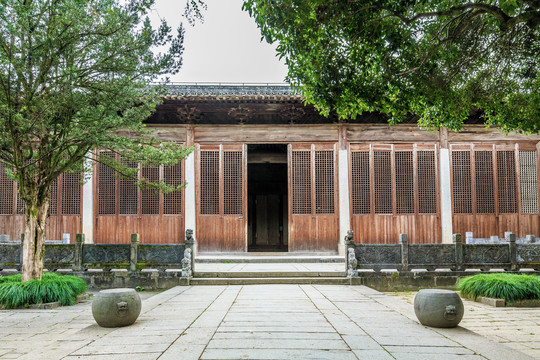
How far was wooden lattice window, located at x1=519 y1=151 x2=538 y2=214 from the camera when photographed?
38.9ft

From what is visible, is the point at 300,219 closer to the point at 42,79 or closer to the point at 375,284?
the point at 375,284

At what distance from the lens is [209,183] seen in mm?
11898

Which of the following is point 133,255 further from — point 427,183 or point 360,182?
point 427,183

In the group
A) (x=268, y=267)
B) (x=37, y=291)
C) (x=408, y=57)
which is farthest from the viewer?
(x=268, y=267)

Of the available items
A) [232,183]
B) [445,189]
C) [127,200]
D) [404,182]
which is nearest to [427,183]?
[445,189]

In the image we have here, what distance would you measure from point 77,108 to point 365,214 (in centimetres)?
807

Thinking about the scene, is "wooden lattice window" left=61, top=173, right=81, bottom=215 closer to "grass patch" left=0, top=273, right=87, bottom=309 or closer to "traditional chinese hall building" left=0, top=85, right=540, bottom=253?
"traditional chinese hall building" left=0, top=85, right=540, bottom=253

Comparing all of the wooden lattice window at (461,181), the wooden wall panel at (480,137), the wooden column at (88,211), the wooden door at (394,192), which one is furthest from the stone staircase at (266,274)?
the wooden wall panel at (480,137)

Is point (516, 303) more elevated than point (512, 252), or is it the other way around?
point (512, 252)

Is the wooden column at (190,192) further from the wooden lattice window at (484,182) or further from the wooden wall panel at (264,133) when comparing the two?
the wooden lattice window at (484,182)

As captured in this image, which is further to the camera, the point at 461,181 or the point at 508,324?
the point at 461,181

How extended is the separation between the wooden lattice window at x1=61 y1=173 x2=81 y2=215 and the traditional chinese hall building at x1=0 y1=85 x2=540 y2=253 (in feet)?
0.09

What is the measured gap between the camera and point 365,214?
1181 cm

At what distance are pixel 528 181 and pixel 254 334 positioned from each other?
10821 millimetres
